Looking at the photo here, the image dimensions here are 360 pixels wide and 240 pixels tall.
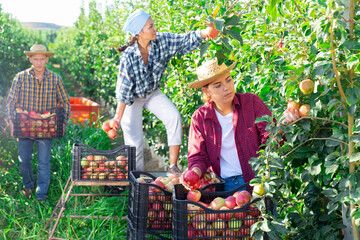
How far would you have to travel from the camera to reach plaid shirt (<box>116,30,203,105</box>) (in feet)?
13.1

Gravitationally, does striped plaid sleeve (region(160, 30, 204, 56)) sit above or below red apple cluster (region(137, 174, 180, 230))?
above

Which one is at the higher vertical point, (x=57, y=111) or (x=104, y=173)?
(x=57, y=111)

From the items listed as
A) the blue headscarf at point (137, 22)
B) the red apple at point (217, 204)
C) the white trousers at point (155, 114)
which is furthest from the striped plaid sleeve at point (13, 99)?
the red apple at point (217, 204)

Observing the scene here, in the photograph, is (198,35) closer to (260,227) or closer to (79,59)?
(260,227)

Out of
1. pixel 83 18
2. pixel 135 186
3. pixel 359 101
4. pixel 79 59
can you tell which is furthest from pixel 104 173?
pixel 83 18

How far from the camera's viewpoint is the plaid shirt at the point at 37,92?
5395mm

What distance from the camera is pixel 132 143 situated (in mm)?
4277

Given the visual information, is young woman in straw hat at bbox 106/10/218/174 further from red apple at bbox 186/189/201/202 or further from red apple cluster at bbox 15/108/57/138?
red apple at bbox 186/189/201/202

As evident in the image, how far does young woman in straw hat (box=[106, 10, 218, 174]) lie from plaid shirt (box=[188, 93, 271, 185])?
0.75m

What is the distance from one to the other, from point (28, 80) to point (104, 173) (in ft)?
6.97

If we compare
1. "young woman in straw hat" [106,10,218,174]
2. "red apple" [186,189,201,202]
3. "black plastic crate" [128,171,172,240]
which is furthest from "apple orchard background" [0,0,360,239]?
"black plastic crate" [128,171,172,240]

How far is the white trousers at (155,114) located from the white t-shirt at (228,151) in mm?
845

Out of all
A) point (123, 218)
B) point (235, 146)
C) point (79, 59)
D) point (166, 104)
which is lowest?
point (123, 218)

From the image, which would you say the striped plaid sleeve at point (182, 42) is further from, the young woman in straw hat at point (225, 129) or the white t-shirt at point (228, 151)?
the white t-shirt at point (228, 151)
